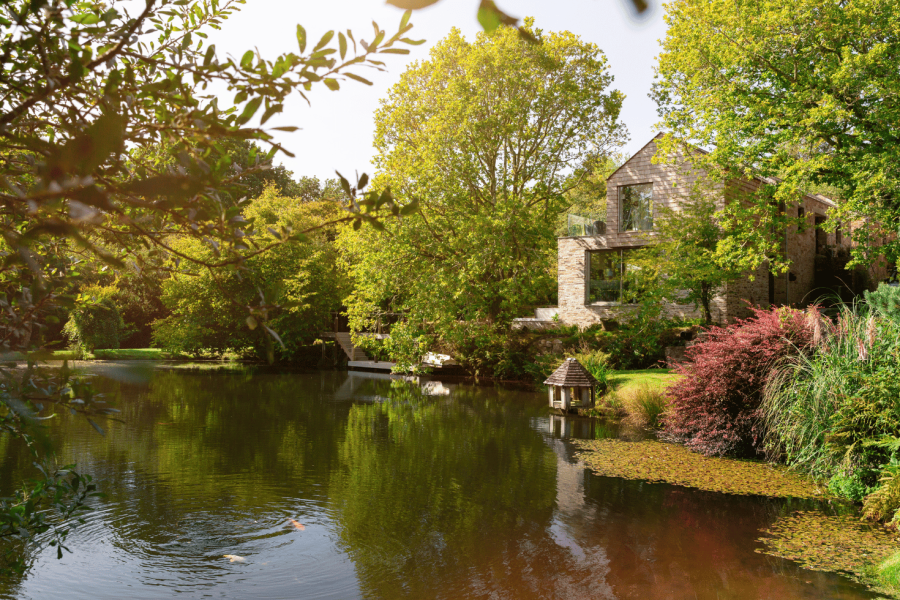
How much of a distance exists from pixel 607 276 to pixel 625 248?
1296 mm

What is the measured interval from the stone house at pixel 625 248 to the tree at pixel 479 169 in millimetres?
1941

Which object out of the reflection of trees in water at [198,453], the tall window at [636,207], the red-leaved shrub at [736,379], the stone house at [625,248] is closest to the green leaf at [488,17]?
the reflection of trees in water at [198,453]

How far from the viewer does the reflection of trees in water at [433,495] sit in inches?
249

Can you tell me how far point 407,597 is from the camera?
557 centimetres

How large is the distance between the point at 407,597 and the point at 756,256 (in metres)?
Result: 14.2

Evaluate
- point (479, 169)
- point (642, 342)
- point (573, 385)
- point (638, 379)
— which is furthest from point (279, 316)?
point (638, 379)

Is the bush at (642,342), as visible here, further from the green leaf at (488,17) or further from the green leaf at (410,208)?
the green leaf at (488,17)

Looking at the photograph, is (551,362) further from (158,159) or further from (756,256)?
(158,159)

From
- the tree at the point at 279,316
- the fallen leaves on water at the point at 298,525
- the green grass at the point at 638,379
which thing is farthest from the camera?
the tree at the point at 279,316

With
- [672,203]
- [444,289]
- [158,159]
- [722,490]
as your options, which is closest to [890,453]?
[722,490]

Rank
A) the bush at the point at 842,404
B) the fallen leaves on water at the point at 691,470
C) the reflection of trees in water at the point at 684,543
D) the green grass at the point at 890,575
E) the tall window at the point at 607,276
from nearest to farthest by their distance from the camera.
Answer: the green grass at the point at 890,575 < the reflection of trees in water at the point at 684,543 < the bush at the point at 842,404 < the fallen leaves on water at the point at 691,470 < the tall window at the point at 607,276

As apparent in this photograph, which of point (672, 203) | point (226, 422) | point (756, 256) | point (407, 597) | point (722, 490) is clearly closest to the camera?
point (407, 597)

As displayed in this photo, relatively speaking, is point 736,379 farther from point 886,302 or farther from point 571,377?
point 571,377

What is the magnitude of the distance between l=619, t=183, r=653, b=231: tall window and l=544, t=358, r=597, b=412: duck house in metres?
10.5
